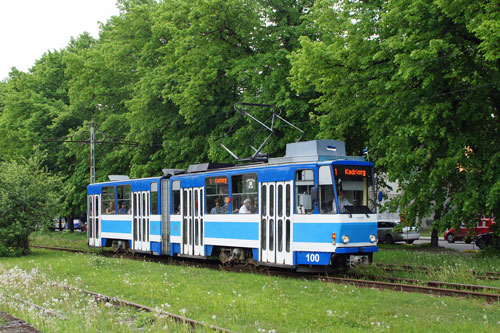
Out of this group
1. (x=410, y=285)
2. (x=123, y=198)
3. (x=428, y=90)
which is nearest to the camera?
(x=410, y=285)

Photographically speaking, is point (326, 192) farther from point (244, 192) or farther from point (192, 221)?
point (192, 221)

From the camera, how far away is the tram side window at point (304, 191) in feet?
48.8

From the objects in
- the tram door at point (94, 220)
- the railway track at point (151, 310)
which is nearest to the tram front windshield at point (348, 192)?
the railway track at point (151, 310)

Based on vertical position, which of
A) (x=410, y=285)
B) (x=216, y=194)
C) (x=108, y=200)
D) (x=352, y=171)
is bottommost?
(x=410, y=285)

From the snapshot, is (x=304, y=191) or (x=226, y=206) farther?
(x=226, y=206)

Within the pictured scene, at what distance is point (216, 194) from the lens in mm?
18406

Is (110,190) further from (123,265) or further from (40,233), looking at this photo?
(123,265)

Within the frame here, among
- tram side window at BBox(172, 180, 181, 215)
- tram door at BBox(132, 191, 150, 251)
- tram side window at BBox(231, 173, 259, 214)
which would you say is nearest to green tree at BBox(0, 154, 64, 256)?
tram door at BBox(132, 191, 150, 251)

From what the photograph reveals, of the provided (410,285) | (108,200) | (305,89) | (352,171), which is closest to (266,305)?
(410,285)

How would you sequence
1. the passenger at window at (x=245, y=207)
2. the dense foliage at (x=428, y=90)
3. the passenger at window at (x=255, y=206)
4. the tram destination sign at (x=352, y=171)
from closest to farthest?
the tram destination sign at (x=352, y=171) → the passenger at window at (x=255, y=206) → the passenger at window at (x=245, y=207) → the dense foliage at (x=428, y=90)

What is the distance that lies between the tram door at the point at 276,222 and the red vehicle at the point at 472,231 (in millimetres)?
6744

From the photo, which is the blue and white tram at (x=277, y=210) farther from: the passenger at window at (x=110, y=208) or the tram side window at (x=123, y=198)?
the passenger at window at (x=110, y=208)

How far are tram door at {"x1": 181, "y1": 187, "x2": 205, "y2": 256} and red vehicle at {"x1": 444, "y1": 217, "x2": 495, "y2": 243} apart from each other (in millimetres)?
8480

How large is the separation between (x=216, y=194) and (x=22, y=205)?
10.4 meters
